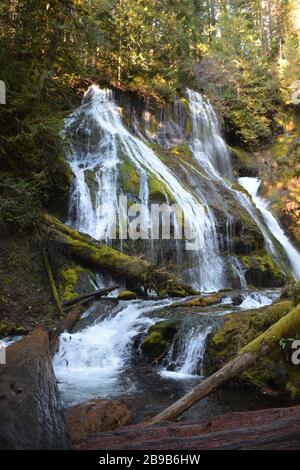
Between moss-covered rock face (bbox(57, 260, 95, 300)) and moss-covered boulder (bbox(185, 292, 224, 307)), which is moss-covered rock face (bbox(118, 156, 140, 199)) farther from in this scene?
moss-covered boulder (bbox(185, 292, 224, 307))

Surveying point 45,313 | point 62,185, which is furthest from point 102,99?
point 45,313

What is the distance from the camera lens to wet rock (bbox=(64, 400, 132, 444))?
13.4 feet

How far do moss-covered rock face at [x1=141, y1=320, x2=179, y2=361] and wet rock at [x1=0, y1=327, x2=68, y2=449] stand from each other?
4.00 meters

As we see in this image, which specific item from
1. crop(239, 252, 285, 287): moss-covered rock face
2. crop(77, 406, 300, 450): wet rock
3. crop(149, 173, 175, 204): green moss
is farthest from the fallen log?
crop(77, 406, 300, 450): wet rock

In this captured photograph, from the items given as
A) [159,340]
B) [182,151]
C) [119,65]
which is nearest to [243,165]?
[182,151]

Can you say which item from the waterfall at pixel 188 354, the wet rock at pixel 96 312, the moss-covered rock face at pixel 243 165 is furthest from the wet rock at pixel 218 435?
the moss-covered rock face at pixel 243 165

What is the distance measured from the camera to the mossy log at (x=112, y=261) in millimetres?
11164

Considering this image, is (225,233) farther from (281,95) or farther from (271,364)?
(281,95)

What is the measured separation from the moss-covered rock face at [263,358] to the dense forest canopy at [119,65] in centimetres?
558

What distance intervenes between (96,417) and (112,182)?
1139 cm

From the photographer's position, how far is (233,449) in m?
2.69

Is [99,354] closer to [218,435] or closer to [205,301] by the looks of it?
[205,301]

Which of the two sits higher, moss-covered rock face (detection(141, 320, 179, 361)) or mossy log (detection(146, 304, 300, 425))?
mossy log (detection(146, 304, 300, 425))

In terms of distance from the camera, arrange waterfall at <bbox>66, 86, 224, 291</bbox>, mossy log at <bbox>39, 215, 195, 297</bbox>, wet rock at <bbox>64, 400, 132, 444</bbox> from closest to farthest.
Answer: wet rock at <bbox>64, 400, 132, 444</bbox>, mossy log at <bbox>39, 215, 195, 297</bbox>, waterfall at <bbox>66, 86, 224, 291</bbox>
